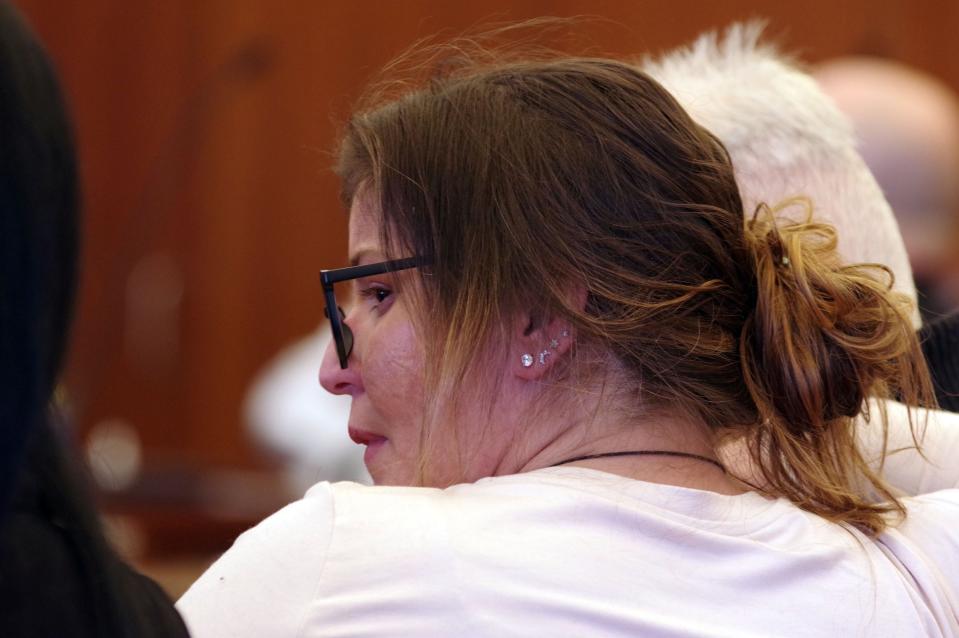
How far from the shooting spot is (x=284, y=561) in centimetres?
85

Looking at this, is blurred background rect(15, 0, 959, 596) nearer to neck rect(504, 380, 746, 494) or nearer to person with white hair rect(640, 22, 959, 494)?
person with white hair rect(640, 22, 959, 494)

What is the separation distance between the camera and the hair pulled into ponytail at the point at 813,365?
1017mm

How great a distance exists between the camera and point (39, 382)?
56 cm

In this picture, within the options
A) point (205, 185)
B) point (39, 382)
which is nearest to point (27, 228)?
point (39, 382)

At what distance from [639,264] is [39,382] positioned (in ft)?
1.78

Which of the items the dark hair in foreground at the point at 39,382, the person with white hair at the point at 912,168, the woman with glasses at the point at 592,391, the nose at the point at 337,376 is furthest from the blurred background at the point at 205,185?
the dark hair in foreground at the point at 39,382

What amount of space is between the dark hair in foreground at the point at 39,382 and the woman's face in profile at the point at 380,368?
43cm

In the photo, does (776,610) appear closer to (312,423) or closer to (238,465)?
(312,423)

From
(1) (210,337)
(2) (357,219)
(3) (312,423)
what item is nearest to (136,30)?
(1) (210,337)

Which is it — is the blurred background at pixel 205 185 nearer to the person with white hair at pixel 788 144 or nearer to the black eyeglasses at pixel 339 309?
the person with white hair at pixel 788 144

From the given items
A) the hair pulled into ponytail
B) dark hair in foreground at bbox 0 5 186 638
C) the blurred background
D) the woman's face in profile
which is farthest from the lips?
the blurred background

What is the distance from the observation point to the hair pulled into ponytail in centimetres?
102

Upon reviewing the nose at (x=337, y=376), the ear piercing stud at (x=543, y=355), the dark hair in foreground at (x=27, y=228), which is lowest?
the nose at (x=337, y=376)

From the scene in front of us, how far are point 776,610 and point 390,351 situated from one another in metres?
0.37
